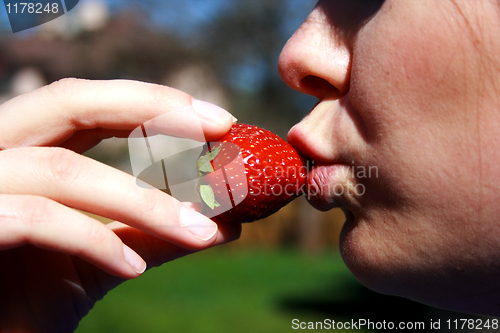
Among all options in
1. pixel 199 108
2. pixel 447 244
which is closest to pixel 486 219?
pixel 447 244

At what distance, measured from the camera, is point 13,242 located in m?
1.01

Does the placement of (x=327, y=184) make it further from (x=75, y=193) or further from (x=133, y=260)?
(x=75, y=193)

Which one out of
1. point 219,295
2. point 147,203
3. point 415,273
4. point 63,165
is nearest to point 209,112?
point 147,203

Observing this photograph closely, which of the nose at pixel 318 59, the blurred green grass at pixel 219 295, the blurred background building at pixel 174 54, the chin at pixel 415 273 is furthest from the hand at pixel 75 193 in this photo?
the blurred background building at pixel 174 54

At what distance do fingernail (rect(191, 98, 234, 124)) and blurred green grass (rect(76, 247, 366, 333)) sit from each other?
4.29 m

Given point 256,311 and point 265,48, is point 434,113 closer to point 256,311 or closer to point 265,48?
point 256,311

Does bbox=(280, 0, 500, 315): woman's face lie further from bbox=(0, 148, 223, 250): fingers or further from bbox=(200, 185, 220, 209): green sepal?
bbox=(0, 148, 223, 250): fingers

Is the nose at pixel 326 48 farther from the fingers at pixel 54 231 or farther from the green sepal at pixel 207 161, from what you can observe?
the fingers at pixel 54 231

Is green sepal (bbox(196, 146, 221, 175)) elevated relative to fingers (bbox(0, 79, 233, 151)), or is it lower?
lower

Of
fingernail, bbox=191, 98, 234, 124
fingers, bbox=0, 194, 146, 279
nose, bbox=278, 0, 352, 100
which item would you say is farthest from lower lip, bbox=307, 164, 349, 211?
fingers, bbox=0, 194, 146, 279

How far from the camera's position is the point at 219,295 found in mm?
6363

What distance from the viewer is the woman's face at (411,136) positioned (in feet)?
2.93

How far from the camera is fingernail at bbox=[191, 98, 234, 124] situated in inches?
43.8

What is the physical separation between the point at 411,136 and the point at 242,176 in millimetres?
486
